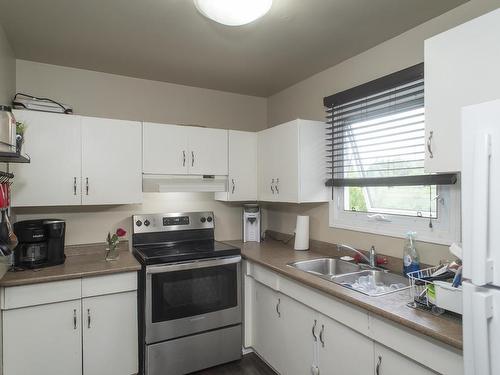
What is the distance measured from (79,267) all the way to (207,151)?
1353mm

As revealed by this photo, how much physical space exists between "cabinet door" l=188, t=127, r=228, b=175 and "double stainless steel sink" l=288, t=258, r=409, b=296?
1132 mm

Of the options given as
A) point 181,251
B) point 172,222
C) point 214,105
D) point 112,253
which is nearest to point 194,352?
point 181,251

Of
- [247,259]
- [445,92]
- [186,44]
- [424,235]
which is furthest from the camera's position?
[247,259]

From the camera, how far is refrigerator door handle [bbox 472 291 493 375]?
94 centimetres

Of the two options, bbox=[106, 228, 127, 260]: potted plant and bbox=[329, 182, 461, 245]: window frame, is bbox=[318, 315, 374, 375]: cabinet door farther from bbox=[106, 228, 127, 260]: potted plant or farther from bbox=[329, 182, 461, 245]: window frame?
bbox=[106, 228, 127, 260]: potted plant

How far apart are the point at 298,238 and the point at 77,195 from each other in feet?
5.89

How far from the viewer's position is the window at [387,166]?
1.92 metres

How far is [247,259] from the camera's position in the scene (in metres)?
2.61

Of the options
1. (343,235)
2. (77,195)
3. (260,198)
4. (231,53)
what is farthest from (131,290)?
(231,53)

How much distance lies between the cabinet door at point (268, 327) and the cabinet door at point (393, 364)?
0.84 m

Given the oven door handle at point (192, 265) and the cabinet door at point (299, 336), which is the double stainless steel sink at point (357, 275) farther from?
the oven door handle at point (192, 265)

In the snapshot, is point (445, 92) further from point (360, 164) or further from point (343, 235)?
point (343, 235)

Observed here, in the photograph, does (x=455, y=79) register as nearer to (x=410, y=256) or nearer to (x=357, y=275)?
(x=410, y=256)

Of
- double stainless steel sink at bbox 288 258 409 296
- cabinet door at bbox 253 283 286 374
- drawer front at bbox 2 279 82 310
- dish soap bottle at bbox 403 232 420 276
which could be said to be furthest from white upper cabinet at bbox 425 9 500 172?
drawer front at bbox 2 279 82 310
